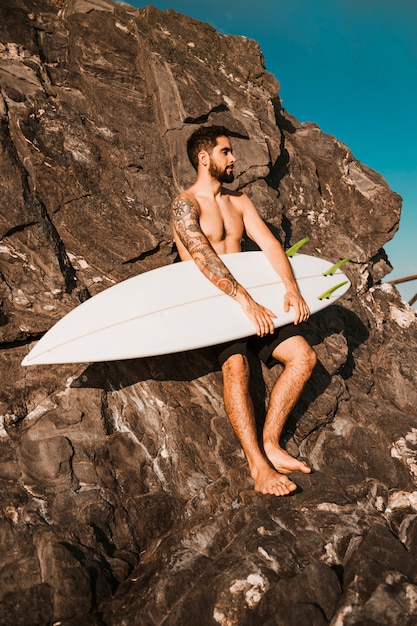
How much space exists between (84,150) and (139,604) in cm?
446

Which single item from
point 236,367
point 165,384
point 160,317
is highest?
point 160,317

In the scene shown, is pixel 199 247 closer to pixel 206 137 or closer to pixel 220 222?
pixel 220 222

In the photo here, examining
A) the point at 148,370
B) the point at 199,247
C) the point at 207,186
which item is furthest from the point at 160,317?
the point at 207,186

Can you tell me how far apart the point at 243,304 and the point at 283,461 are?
4.50 ft

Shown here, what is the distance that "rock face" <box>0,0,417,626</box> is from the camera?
291 centimetres

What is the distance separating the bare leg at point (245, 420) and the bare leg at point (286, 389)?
0.59 feet

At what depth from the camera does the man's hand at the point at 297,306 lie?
4559mm

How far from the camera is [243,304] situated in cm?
435

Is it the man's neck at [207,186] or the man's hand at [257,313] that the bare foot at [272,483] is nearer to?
the man's hand at [257,313]

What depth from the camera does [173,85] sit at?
6113 millimetres

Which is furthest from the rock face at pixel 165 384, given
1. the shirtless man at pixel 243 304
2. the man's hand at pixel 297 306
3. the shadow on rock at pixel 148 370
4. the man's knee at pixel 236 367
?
the man's hand at pixel 297 306

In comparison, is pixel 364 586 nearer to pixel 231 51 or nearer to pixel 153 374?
pixel 153 374

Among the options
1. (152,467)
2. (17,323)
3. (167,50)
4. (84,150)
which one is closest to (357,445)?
(152,467)

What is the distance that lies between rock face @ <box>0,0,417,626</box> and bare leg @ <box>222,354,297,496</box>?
0.46 ft
